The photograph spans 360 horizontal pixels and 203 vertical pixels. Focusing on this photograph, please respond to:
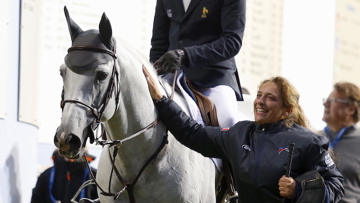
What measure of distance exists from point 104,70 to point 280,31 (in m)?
6.94

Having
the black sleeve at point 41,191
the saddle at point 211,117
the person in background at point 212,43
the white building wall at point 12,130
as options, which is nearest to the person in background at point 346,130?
the person in background at point 212,43

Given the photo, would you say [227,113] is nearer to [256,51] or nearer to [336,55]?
[256,51]

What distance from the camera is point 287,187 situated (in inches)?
150

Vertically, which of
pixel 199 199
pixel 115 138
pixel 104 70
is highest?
pixel 104 70

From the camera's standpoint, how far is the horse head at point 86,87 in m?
3.75

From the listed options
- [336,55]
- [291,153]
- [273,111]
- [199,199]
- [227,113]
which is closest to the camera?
[291,153]

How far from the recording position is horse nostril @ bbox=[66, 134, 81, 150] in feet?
12.2

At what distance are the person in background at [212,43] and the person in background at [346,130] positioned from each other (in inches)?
39.4

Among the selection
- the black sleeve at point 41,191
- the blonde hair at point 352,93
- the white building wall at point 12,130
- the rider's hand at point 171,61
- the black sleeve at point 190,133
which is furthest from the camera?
the black sleeve at point 41,191

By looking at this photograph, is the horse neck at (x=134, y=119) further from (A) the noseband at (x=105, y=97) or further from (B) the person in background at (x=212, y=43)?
(B) the person in background at (x=212, y=43)

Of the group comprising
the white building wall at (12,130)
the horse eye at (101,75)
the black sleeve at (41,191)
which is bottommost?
the black sleeve at (41,191)

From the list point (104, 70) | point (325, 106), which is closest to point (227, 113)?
point (104, 70)

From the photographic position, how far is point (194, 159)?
4492 mm

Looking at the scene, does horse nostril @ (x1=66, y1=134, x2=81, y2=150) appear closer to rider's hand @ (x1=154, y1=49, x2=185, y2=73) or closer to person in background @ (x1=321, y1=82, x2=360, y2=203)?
rider's hand @ (x1=154, y1=49, x2=185, y2=73)
